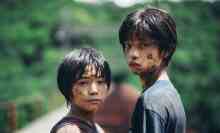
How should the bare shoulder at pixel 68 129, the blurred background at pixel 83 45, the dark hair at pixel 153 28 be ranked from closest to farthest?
the bare shoulder at pixel 68 129 < the dark hair at pixel 153 28 < the blurred background at pixel 83 45

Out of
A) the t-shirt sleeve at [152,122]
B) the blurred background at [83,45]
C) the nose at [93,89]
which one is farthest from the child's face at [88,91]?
the blurred background at [83,45]

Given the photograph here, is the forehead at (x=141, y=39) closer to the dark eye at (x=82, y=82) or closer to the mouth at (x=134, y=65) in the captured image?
the mouth at (x=134, y=65)

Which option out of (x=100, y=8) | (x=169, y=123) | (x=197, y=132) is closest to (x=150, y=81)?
(x=169, y=123)

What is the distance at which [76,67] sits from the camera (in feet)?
9.77

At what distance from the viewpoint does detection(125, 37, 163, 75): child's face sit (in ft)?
9.70

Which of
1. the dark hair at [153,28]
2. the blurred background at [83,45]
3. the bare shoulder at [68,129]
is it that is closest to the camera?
the bare shoulder at [68,129]

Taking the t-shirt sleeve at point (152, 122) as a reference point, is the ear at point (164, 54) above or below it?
above

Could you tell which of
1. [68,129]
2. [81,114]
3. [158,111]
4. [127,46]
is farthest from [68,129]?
[127,46]

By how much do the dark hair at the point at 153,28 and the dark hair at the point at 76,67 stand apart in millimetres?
169

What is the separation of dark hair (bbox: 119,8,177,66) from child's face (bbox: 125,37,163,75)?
0.09ft

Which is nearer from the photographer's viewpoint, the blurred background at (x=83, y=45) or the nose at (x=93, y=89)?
the nose at (x=93, y=89)

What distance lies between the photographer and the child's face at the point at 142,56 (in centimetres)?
296

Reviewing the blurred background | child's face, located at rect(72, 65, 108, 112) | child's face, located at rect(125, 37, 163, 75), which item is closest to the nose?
child's face, located at rect(72, 65, 108, 112)

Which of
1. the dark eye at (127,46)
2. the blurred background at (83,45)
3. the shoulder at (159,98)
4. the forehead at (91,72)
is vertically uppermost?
the dark eye at (127,46)
